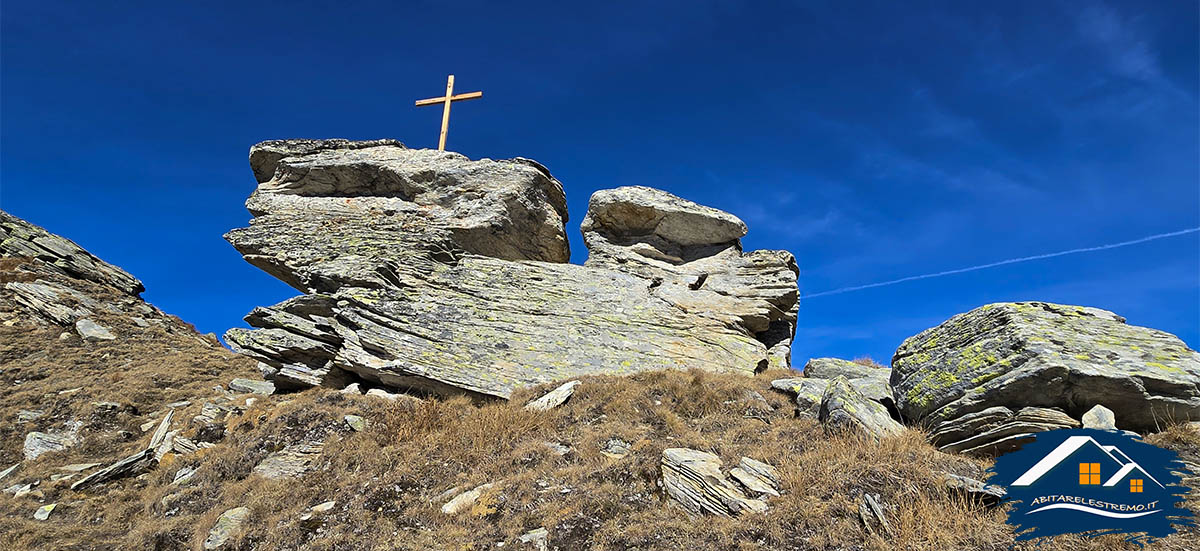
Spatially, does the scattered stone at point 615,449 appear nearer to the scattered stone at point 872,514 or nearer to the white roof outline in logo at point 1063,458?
the scattered stone at point 872,514

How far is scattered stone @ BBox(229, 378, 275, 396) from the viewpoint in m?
Answer: 19.2

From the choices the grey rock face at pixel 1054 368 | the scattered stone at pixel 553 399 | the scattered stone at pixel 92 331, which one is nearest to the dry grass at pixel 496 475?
the scattered stone at pixel 553 399

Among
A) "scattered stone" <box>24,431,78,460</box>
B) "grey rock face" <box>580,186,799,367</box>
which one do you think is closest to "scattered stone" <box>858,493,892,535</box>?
"grey rock face" <box>580,186,799,367</box>

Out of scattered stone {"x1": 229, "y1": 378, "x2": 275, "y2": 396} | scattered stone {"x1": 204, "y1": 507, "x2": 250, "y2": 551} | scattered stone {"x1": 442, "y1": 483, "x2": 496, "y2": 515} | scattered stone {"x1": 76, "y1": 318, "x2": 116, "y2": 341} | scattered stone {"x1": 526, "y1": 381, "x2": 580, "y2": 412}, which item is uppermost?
scattered stone {"x1": 76, "y1": 318, "x2": 116, "y2": 341}

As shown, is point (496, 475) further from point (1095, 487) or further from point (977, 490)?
point (1095, 487)

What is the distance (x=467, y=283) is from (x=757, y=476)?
47.0ft

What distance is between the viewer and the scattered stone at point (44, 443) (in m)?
15.9

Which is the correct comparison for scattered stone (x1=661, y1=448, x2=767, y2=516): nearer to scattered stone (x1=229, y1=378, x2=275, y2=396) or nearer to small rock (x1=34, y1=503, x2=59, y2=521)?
small rock (x1=34, y1=503, x2=59, y2=521)

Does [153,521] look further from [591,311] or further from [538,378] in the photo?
[591,311]

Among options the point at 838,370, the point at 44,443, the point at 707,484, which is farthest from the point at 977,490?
the point at 44,443

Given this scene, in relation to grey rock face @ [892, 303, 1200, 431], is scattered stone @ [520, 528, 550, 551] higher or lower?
lower

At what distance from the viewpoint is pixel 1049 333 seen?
1103cm

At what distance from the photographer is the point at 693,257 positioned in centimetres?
2808

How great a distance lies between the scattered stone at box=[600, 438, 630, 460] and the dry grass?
189 millimetres
